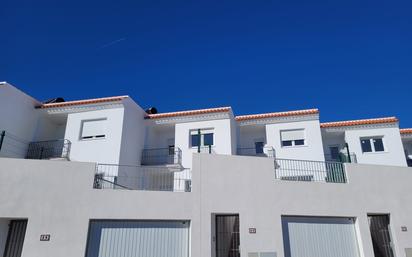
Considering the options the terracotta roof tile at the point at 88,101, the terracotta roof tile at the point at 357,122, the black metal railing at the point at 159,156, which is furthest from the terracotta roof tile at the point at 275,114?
the terracotta roof tile at the point at 88,101

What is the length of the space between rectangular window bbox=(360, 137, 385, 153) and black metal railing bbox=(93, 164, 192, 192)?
12572 mm

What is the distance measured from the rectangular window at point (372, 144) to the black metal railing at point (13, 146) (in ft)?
68.5

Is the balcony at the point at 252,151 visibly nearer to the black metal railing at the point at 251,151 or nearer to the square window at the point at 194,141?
the black metal railing at the point at 251,151

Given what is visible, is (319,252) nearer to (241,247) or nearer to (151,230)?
(241,247)

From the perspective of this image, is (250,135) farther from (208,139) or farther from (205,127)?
(205,127)

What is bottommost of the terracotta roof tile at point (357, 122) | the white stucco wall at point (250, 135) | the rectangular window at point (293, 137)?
the rectangular window at point (293, 137)

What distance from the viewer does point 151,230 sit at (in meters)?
10.7

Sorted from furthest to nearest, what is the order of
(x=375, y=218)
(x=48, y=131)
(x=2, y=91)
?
(x=48, y=131) < (x=2, y=91) < (x=375, y=218)

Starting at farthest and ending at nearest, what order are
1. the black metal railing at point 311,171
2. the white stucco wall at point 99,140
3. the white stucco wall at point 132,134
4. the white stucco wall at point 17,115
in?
the white stucco wall at point 132,134, the white stucco wall at point 99,140, the white stucco wall at point 17,115, the black metal railing at point 311,171

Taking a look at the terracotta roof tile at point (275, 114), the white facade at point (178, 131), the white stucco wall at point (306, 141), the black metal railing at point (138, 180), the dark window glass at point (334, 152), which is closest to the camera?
the black metal railing at point (138, 180)

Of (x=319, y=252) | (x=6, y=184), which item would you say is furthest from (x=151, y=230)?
(x=319, y=252)

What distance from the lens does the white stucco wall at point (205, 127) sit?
18.2 metres

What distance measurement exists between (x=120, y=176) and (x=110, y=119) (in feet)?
16.5

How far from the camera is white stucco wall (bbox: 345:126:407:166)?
19047mm
